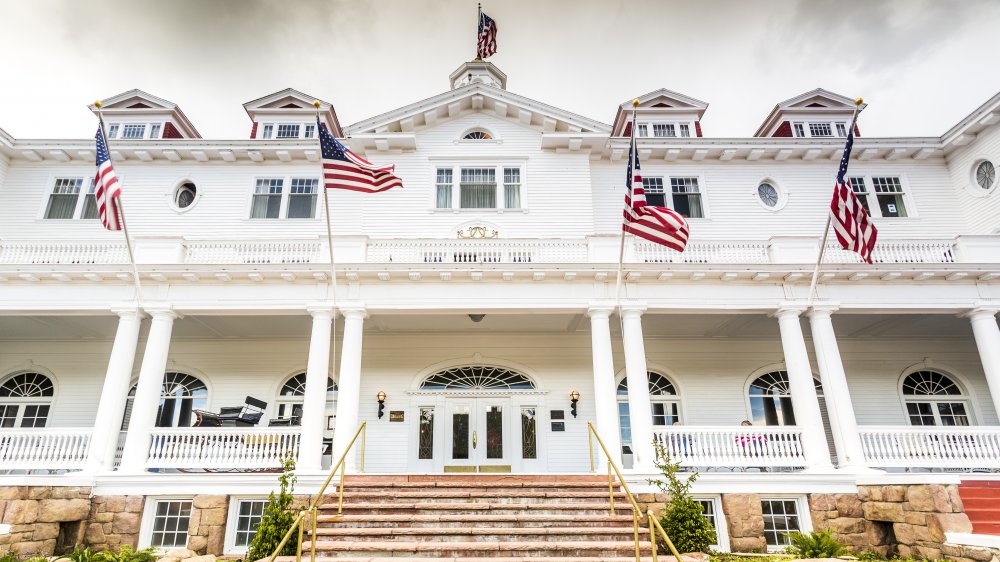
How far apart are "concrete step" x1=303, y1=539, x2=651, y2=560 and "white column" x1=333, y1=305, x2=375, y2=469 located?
106 inches

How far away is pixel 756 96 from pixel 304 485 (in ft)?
270

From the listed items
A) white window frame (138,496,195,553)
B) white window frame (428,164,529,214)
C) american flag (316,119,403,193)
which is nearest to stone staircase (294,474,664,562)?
white window frame (138,496,195,553)

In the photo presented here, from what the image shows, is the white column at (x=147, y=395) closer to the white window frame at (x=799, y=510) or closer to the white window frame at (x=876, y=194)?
the white window frame at (x=799, y=510)

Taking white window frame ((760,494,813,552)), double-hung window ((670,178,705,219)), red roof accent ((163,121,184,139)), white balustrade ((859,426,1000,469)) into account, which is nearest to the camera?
white window frame ((760,494,813,552))

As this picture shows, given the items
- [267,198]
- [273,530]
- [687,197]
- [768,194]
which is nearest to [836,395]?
[687,197]

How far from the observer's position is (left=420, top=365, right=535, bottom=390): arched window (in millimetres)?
14086

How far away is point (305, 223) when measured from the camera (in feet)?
48.8

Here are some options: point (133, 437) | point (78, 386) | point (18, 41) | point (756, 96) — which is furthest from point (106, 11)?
point (756, 96)

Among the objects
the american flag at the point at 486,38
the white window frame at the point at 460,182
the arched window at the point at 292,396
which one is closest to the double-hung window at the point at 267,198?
the white window frame at the point at 460,182

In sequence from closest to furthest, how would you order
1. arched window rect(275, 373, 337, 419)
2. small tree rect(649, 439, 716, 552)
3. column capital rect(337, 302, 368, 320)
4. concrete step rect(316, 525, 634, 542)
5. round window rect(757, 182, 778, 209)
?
1. concrete step rect(316, 525, 634, 542)
2. small tree rect(649, 439, 716, 552)
3. column capital rect(337, 302, 368, 320)
4. arched window rect(275, 373, 337, 419)
5. round window rect(757, 182, 778, 209)

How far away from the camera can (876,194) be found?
15461 millimetres

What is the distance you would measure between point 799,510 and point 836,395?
8.13 feet

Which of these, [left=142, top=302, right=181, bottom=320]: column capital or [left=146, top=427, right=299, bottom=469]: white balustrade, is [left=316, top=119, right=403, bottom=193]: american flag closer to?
[left=142, top=302, right=181, bottom=320]: column capital

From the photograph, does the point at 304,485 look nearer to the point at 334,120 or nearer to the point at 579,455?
the point at 579,455
